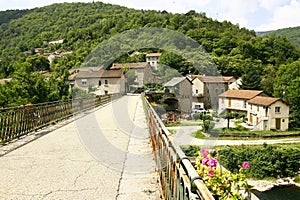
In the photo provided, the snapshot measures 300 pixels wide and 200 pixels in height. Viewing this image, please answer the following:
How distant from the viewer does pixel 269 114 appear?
127ft

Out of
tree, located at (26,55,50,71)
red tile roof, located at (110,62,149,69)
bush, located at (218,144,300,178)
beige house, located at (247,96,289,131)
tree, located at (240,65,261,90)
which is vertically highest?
tree, located at (26,55,50,71)

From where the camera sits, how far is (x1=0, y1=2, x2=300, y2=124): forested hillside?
31.7m

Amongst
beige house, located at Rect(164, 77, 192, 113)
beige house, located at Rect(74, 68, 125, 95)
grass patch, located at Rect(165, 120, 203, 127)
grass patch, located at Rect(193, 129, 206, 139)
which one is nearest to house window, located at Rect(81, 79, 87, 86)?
beige house, located at Rect(74, 68, 125, 95)

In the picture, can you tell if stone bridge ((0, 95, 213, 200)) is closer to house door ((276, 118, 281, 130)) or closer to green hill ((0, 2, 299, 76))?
house door ((276, 118, 281, 130))

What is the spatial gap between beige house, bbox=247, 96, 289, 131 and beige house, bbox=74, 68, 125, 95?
69.3 ft

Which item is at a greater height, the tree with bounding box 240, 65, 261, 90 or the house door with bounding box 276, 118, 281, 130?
the tree with bounding box 240, 65, 261, 90

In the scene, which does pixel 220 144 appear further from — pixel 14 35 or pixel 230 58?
pixel 14 35

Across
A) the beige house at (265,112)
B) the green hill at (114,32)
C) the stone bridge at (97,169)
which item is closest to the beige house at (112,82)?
the green hill at (114,32)

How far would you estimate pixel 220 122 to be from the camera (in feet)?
137

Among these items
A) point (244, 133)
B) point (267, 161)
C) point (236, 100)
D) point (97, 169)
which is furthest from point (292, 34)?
point (97, 169)

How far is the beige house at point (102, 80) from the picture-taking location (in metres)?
46.8

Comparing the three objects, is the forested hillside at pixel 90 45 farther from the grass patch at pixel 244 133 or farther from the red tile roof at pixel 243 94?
the grass patch at pixel 244 133

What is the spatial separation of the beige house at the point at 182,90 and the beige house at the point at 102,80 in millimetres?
11059

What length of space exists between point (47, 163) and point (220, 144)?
2935 centimetres
